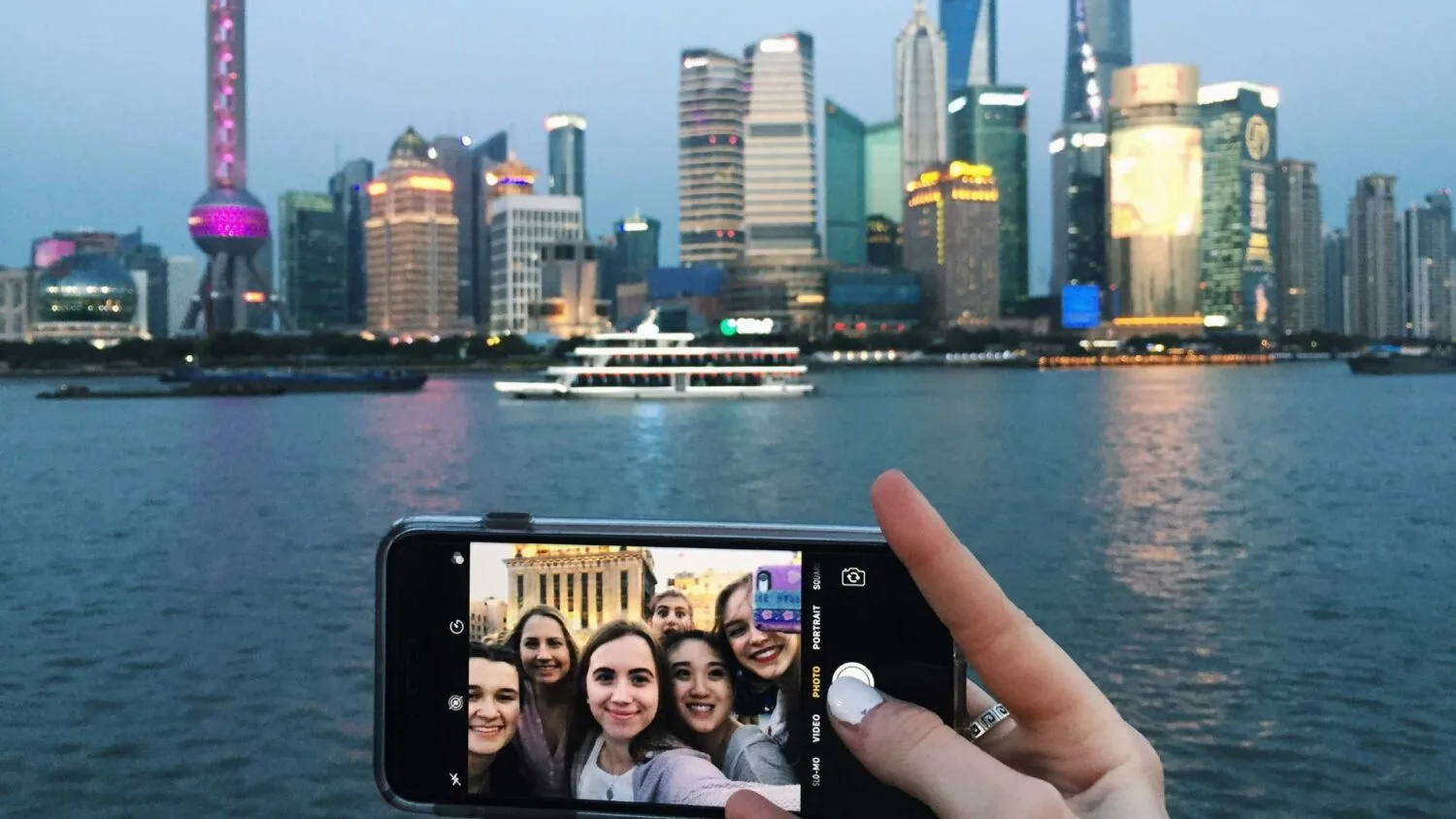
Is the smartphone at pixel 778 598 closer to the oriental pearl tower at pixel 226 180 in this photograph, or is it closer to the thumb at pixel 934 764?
the thumb at pixel 934 764

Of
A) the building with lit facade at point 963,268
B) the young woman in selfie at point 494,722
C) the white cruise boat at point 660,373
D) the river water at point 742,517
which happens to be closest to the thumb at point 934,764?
the young woman in selfie at point 494,722

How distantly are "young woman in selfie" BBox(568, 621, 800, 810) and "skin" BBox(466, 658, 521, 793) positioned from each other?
0.50 ft

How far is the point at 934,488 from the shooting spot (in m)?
37.3

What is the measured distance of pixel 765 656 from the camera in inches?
130

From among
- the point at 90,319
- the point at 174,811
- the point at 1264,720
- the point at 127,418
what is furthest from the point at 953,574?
the point at 90,319

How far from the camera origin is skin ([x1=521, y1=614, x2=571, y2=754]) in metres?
3.39

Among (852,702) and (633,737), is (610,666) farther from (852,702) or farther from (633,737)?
(852,702)

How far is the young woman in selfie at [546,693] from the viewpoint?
3.33 m

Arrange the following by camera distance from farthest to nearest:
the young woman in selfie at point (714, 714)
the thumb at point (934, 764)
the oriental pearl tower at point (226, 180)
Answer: the oriental pearl tower at point (226, 180) < the young woman in selfie at point (714, 714) < the thumb at point (934, 764)

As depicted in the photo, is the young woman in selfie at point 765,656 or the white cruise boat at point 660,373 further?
the white cruise boat at point 660,373

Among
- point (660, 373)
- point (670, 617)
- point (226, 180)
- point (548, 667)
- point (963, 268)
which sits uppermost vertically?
point (226, 180)

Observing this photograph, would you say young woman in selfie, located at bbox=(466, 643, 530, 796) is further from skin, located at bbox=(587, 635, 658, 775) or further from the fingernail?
the fingernail

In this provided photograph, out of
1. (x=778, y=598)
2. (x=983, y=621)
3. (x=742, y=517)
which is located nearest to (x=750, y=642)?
(x=778, y=598)

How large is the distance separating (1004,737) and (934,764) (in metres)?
0.25
